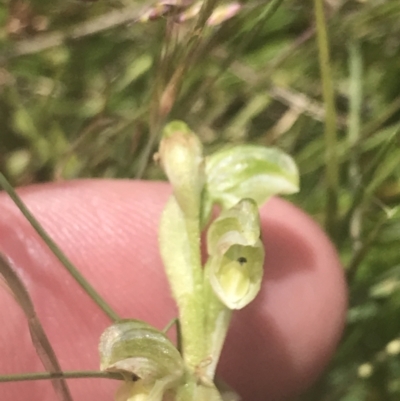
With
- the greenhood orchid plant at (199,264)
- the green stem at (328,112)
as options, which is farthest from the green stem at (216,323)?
the green stem at (328,112)

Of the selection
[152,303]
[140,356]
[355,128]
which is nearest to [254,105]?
[355,128]

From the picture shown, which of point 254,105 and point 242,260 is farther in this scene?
point 254,105

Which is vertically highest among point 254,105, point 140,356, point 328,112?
point 254,105

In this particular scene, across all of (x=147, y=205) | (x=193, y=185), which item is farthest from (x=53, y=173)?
(x=193, y=185)

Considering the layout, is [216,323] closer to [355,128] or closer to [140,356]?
[140,356]

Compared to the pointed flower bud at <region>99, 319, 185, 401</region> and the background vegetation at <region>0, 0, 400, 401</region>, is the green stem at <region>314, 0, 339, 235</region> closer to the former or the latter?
the background vegetation at <region>0, 0, 400, 401</region>

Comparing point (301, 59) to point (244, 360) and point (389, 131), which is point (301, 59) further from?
point (244, 360)

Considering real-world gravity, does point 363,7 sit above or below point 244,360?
above
